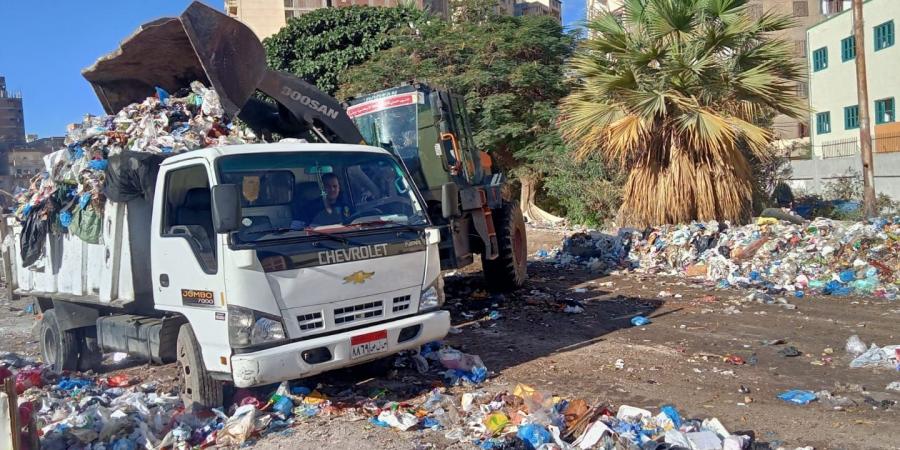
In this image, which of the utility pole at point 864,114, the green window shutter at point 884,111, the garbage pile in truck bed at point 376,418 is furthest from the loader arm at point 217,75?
the green window shutter at point 884,111

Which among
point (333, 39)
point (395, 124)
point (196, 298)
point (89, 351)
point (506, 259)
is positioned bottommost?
point (89, 351)

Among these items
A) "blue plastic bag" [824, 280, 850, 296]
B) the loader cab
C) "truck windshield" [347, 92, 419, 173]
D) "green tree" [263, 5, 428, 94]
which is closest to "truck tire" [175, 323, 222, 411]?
the loader cab

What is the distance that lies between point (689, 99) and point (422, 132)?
5.42 meters

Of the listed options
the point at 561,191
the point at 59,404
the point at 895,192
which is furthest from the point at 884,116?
the point at 59,404

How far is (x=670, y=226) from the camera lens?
1309 centimetres

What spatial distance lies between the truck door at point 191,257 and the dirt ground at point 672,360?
914 millimetres

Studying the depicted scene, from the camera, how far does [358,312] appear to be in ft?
18.6

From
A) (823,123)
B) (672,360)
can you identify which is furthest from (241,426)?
(823,123)

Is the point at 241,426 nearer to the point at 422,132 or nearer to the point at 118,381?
the point at 118,381

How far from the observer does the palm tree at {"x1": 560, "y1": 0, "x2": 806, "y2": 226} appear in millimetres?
12500

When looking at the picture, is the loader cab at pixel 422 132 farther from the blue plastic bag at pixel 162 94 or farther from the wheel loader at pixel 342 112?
the blue plastic bag at pixel 162 94

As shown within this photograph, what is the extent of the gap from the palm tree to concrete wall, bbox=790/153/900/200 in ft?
23.8

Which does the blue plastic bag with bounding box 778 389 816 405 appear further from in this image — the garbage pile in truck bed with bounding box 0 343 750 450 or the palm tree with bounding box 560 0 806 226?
the palm tree with bounding box 560 0 806 226

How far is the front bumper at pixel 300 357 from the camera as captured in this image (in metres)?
5.16
